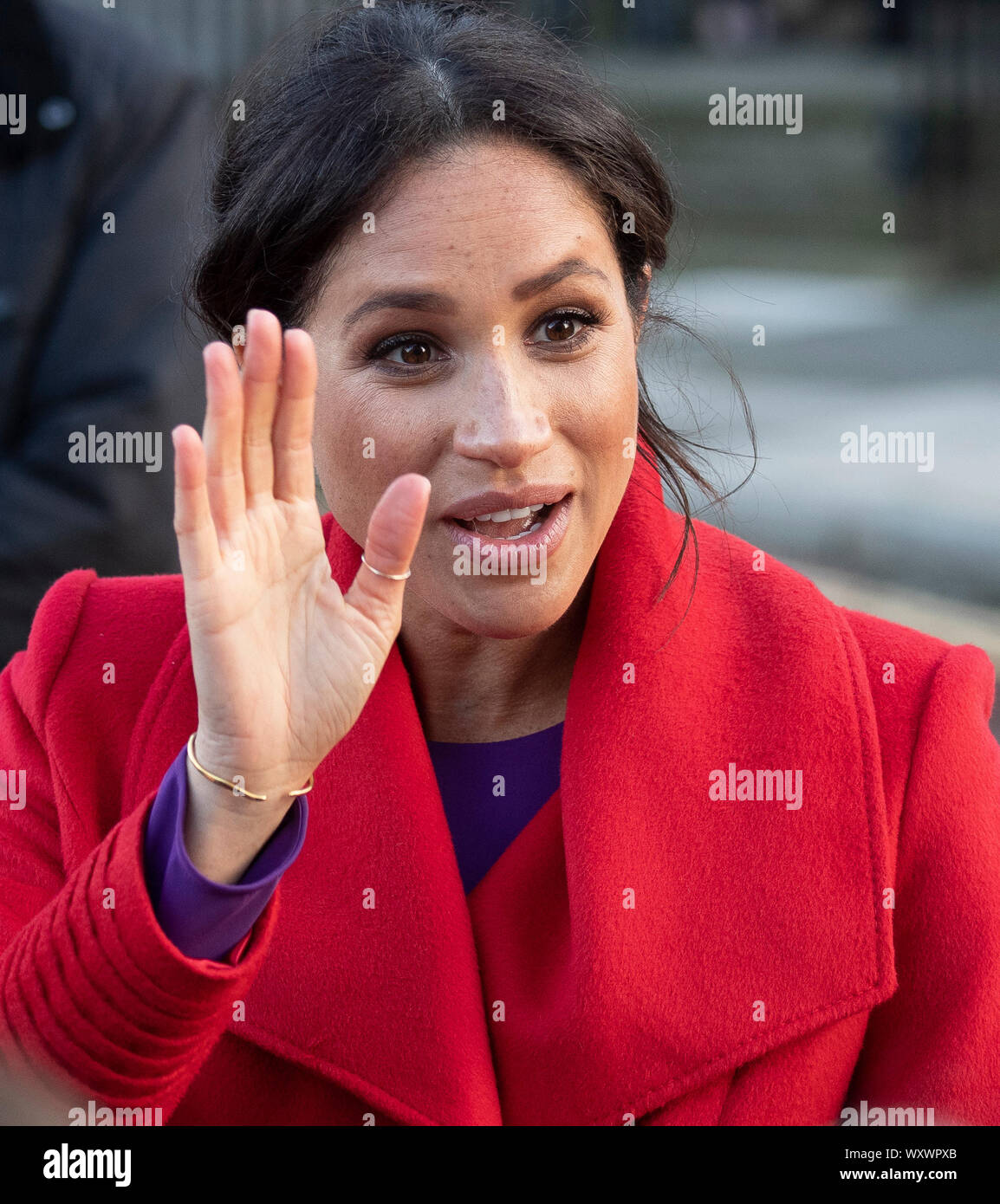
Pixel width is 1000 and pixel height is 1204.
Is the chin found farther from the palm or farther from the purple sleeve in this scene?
the purple sleeve

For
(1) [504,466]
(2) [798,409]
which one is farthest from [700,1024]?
(2) [798,409]

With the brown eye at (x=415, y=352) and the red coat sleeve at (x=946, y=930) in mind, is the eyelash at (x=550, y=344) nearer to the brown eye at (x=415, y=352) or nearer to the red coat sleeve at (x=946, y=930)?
the brown eye at (x=415, y=352)

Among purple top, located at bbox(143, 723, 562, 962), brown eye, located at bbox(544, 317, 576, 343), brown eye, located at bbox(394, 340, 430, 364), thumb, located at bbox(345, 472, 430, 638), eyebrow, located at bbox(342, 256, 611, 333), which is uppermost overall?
eyebrow, located at bbox(342, 256, 611, 333)

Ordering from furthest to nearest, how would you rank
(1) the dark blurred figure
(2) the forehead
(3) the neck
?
(1) the dark blurred figure → (3) the neck → (2) the forehead

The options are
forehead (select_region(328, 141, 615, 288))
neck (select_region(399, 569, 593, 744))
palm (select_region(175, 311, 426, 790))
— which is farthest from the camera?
neck (select_region(399, 569, 593, 744))

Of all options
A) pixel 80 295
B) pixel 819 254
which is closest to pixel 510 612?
pixel 80 295

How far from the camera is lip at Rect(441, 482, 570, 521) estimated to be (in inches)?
73.2

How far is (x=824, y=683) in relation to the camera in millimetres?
1963

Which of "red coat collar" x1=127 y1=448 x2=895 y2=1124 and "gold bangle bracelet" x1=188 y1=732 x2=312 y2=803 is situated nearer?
"gold bangle bracelet" x1=188 y1=732 x2=312 y2=803

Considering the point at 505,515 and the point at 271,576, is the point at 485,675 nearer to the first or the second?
the point at 505,515

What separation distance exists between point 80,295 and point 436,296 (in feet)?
4.73

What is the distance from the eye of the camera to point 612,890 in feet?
6.16

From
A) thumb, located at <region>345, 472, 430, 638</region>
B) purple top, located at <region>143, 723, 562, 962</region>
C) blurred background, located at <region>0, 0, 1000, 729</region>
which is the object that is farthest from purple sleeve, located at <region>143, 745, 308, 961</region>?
blurred background, located at <region>0, 0, 1000, 729</region>
